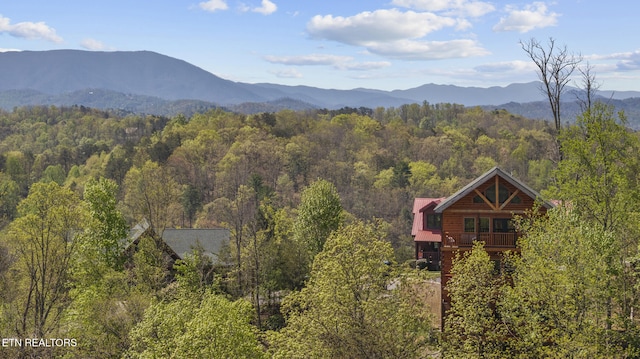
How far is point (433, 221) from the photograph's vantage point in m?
51.1

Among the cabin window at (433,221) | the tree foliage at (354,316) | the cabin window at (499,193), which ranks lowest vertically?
the cabin window at (433,221)

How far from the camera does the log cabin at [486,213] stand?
29859 millimetres

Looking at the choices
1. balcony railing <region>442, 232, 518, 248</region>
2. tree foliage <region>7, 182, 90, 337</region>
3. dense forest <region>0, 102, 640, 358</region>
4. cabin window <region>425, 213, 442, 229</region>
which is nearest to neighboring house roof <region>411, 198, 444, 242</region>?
cabin window <region>425, 213, 442, 229</region>

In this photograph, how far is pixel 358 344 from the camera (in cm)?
1875

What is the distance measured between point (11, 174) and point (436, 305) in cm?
9299

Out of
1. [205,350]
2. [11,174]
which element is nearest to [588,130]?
[205,350]

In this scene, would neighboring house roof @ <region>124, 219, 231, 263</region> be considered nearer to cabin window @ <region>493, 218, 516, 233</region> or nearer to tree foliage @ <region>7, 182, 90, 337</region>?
tree foliage @ <region>7, 182, 90, 337</region>

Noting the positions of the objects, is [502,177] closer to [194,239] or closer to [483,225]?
[483,225]

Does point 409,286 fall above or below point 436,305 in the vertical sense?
above

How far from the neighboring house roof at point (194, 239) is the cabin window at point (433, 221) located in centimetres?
1883

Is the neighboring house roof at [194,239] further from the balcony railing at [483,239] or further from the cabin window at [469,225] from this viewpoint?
the cabin window at [469,225]

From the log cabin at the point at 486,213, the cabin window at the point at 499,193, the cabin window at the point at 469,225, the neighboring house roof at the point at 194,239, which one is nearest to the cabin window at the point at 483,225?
the log cabin at the point at 486,213

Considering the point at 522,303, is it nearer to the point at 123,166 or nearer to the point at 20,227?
the point at 20,227

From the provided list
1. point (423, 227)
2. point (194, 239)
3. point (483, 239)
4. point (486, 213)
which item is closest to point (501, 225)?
point (486, 213)
